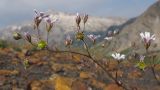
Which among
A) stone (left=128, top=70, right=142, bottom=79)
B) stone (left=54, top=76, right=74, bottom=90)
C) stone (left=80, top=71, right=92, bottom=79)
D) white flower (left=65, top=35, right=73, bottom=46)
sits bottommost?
stone (left=128, top=70, right=142, bottom=79)

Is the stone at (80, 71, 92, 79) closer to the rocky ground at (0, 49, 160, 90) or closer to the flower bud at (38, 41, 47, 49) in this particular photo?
the rocky ground at (0, 49, 160, 90)

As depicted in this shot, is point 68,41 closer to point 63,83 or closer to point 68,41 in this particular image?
point 68,41

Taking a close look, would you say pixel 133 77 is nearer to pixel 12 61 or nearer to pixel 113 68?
pixel 113 68

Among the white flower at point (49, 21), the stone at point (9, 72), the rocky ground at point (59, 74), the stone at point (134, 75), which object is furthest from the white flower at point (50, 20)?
the stone at point (134, 75)

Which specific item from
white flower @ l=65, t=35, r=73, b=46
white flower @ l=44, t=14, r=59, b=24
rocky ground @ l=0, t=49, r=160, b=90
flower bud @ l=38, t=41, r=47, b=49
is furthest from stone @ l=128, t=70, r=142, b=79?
flower bud @ l=38, t=41, r=47, b=49

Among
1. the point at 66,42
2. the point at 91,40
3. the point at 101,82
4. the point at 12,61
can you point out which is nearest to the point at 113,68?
the point at 101,82

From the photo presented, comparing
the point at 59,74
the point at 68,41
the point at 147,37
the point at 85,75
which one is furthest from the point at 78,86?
the point at 147,37

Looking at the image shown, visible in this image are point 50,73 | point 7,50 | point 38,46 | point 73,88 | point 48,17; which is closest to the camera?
point 38,46

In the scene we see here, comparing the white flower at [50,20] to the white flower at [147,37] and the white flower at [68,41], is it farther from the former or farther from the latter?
the white flower at [147,37]
